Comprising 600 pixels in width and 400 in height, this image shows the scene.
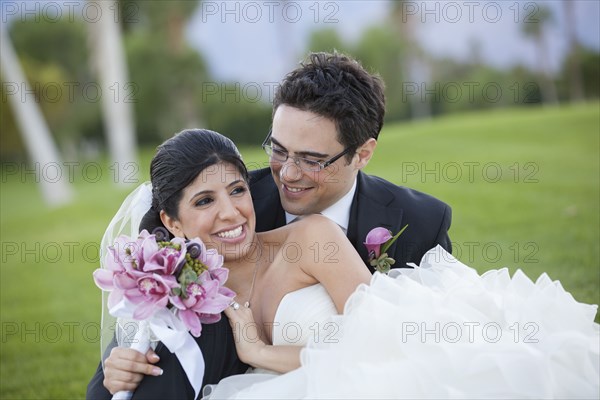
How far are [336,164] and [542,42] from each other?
32.7 metres

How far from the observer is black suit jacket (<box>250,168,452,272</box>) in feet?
15.5

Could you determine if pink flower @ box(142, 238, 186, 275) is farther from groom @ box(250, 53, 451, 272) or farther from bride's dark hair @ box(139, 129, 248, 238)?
groom @ box(250, 53, 451, 272)

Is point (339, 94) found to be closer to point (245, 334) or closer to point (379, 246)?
point (379, 246)

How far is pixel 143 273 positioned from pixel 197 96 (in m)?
42.5

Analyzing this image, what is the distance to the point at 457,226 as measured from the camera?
11422 mm

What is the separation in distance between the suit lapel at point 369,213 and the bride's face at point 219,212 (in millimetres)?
987

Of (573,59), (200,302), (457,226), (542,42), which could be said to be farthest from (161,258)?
(542,42)

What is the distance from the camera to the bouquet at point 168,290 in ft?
10.8

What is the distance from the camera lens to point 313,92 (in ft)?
15.3

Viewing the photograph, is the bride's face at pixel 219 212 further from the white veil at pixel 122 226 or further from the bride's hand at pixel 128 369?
the bride's hand at pixel 128 369

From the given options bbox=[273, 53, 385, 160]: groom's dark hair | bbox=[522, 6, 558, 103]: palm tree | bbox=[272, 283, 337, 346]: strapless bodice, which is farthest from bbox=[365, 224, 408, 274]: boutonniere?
bbox=[522, 6, 558, 103]: palm tree

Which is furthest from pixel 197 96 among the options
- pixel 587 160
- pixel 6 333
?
pixel 6 333

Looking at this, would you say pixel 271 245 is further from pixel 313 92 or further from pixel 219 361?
pixel 313 92

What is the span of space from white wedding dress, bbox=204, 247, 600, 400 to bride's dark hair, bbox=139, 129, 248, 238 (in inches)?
35.6
